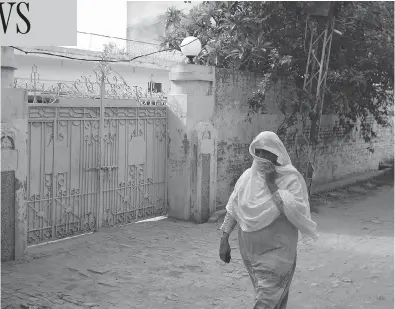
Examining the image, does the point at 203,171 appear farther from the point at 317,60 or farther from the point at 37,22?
the point at 37,22

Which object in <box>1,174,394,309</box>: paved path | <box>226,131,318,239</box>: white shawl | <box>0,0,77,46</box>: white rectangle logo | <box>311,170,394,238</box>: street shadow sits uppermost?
<box>0,0,77,46</box>: white rectangle logo

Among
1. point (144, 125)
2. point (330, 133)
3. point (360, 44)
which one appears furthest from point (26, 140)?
point (330, 133)

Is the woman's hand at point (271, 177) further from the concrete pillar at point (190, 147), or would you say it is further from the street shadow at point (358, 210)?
the street shadow at point (358, 210)

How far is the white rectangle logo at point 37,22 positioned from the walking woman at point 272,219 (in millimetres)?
3760

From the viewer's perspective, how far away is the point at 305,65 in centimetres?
1034

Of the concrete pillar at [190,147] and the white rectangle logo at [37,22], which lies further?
the concrete pillar at [190,147]

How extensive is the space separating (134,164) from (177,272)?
2543 mm

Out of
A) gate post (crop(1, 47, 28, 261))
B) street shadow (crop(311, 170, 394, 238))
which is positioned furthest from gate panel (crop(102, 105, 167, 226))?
street shadow (crop(311, 170, 394, 238))

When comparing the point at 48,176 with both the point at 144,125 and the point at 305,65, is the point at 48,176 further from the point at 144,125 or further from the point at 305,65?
the point at 305,65

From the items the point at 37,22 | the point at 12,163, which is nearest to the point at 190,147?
the point at 37,22

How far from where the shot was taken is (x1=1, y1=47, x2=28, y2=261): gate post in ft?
18.8

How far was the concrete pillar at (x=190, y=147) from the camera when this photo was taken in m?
8.38

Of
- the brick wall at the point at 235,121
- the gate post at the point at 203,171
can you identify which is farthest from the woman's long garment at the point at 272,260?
the brick wall at the point at 235,121

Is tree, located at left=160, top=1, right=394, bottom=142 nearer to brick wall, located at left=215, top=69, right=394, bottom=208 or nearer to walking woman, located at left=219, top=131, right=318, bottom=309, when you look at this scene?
brick wall, located at left=215, top=69, right=394, bottom=208
